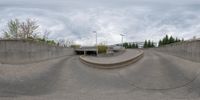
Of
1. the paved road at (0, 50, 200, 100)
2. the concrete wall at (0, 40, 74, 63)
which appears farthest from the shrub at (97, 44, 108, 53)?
the paved road at (0, 50, 200, 100)

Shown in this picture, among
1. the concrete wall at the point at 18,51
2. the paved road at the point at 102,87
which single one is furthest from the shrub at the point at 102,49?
the paved road at the point at 102,87

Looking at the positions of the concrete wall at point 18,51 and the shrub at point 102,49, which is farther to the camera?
the shrub at point 102,49

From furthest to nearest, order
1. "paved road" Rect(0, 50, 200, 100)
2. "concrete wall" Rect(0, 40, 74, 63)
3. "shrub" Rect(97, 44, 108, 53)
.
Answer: "shrub" Rect(97, 44, 108, 53), "concrete wall" Rect(0, 40, 74, 63), "paved road" Rect(0, 50, 200, 100)

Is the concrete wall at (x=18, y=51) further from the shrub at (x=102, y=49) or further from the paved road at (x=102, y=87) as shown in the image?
the shrub at (x=102, y=49)

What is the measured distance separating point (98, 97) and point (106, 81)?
189 inches

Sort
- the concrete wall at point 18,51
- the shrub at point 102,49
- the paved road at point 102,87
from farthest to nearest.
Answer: the shrub at point 102,49
the concrete wall at point 18,51
the paved road at point 102,87

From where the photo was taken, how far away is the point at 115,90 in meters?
13.4

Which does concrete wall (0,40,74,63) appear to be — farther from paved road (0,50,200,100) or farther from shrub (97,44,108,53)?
shrub (97,44,108,53)

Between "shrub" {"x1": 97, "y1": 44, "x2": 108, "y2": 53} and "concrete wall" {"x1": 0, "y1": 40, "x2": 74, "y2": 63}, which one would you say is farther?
"shrub" {"x1": 97, "y1": 44, "x2": 108, "y2": 53}

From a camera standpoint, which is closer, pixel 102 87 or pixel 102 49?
pixel 102 87

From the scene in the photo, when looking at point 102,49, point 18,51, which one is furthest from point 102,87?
point 102,49

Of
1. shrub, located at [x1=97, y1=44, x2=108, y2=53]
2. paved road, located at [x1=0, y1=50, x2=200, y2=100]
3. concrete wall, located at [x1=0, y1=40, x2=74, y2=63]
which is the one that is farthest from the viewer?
shrub, located at [x1=97, y1=44, x2=108, y2=53]

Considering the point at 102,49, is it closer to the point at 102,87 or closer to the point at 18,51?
the point at 18,51

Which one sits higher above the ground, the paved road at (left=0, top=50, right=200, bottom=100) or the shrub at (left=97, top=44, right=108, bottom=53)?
the paved road at (left=0, top=50, right=200, bottom=100)
